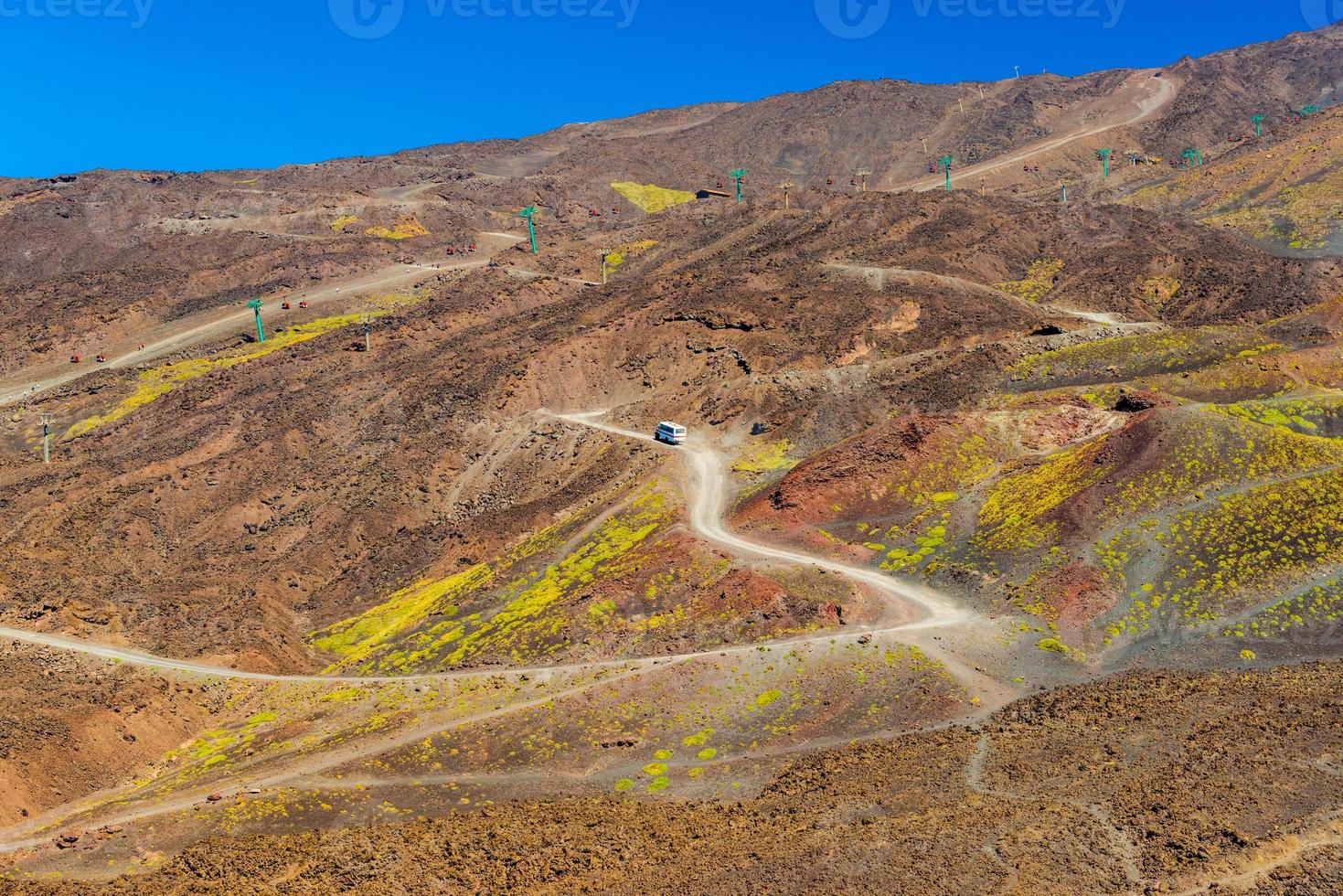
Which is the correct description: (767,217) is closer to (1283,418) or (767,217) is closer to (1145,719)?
(1283,418)

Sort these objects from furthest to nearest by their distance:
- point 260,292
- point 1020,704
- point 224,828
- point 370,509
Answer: point 260,292
point 370,509
point 1020,704
point 224,828

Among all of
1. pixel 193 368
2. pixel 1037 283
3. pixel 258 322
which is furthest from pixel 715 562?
pixel 258 322

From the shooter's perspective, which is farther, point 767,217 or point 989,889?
point 767,217

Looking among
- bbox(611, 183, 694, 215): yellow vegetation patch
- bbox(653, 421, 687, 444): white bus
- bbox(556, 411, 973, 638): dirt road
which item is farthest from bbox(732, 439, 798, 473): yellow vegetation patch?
bbox(611, 183, 694, 215): yellow vegetation patch

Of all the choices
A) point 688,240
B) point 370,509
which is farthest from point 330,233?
point 370,509

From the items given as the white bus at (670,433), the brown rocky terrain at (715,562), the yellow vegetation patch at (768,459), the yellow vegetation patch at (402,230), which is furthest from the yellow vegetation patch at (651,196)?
the yellow vegetation patch at (768,459)

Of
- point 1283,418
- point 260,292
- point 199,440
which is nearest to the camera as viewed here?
point 1283,418

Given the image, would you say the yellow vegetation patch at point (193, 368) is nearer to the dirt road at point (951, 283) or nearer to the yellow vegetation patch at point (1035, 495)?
the dirt road at point (951, 283)
